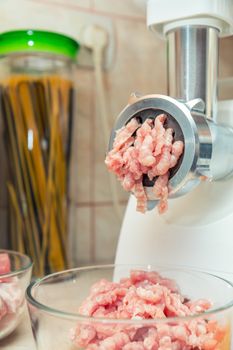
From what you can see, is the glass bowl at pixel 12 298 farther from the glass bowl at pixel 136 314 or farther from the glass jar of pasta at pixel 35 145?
the glass jar of pasta at pixel 35 145

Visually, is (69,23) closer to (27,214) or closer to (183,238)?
(27,214)

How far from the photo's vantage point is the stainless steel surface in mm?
438

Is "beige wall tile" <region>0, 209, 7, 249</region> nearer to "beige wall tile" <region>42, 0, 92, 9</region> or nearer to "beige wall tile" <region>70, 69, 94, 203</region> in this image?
"beige wall tile" <region>70, 69, 94, 203</region>

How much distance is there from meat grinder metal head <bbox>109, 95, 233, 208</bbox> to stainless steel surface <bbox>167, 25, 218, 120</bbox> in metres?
0.04

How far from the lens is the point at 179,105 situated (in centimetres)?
38

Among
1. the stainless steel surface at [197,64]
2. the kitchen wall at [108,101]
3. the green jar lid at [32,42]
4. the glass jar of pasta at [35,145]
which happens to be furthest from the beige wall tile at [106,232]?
the stainless steel surface at [197,64]

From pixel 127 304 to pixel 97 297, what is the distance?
0.03 m

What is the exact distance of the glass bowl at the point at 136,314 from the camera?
31 cm

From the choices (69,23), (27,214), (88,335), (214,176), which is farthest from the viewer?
(69,23)

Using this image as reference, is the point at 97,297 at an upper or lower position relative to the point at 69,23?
lower

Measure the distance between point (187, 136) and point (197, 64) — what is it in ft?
0.34

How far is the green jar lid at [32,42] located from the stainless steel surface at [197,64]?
29 centimetres

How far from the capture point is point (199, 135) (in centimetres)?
37

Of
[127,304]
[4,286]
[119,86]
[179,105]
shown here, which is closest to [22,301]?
[4,286]
